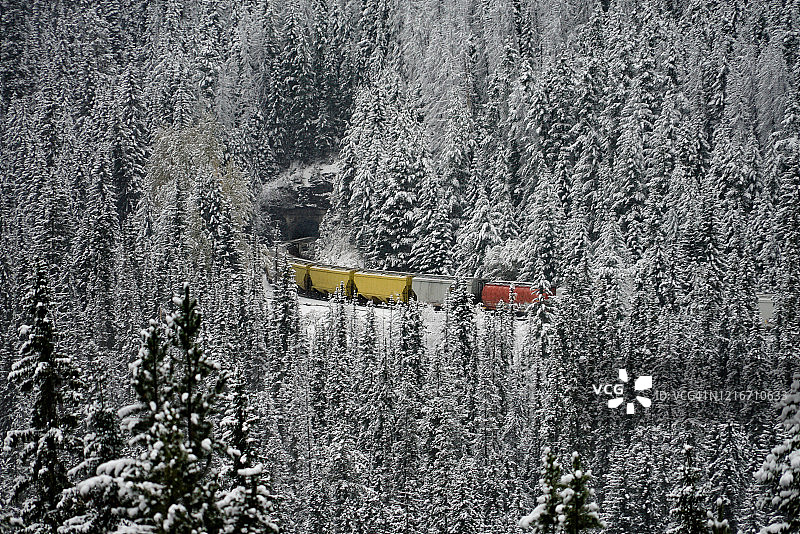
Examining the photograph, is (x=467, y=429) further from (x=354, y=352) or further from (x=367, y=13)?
(x=367, y=13)

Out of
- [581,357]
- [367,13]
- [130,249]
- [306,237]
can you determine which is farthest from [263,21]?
[581,357]

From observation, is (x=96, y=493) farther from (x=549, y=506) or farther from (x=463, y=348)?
(x=463, y=348)

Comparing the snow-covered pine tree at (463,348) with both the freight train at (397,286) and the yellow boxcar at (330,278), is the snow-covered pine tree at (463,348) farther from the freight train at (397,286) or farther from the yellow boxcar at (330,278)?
the yellow boxcar at (330,278)

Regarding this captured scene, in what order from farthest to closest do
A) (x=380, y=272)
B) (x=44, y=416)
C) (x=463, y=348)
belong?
(x=380, y=272), (x=463, y=348), (x=44, y=416)

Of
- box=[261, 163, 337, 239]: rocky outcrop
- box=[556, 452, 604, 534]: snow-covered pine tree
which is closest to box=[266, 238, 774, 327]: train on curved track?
box=[261, 163, 337, 239]: rocky outcrop

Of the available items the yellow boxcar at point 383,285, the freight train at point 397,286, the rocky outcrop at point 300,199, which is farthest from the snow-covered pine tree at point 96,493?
the rocky outcrop at point 300,199

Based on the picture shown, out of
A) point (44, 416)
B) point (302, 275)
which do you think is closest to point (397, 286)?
point (302, 275)
